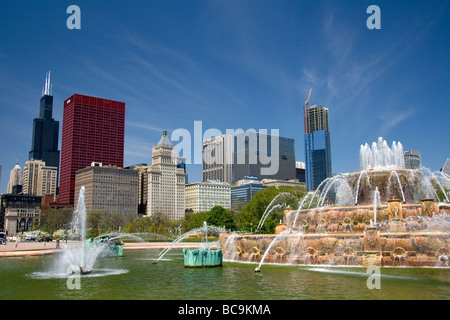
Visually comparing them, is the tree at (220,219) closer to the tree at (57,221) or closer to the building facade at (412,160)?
the tree at (57,221)

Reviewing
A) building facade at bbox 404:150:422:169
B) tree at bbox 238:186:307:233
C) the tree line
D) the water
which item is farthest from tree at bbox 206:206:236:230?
building facade at bbox 404:150:422:169

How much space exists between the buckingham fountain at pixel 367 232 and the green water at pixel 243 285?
68.2 inches

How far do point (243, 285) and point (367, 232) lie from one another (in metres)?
10.6

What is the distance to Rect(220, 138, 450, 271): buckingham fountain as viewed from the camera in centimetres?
2503

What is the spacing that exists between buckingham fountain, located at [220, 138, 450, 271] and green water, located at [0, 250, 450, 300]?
5.68 ft

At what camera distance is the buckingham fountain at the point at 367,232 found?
82.1 feet

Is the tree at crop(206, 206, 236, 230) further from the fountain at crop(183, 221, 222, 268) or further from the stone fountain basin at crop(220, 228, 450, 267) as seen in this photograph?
the fountain at crop(183, 221, 222, 268)

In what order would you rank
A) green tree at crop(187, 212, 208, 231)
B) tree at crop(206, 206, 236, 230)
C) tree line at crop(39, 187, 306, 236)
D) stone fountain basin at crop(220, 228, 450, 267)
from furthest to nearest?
green tree at crop(187, 212, 208, 231)
tree at crop(206, 206, 236, 230)
tree line at crop(39, 187, 306, 236)
stone fountain basin at crop(220, 228, 450, 267)

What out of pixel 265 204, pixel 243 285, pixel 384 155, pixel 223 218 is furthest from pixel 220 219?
pixel 243 285

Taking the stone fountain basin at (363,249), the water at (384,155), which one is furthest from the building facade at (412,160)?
the stone fountain basin at (363,249)

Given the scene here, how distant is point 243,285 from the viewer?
62.5 ft

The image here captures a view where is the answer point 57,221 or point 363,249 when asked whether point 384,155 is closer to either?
point 363,249

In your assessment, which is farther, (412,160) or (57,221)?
(412,160)
